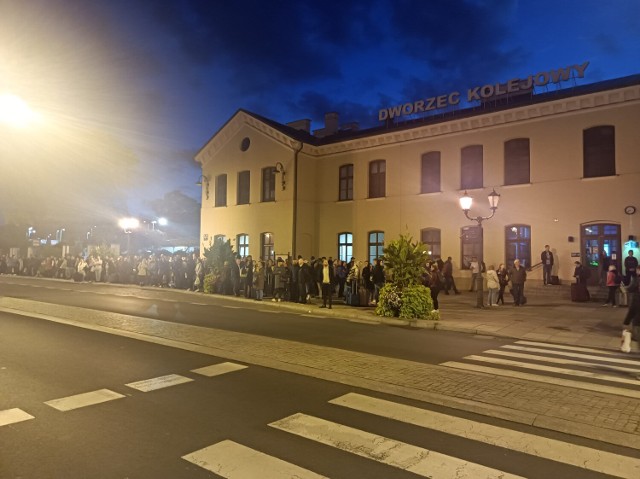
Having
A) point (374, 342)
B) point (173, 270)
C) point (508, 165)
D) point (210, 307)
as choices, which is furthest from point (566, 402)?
point (173, 270)

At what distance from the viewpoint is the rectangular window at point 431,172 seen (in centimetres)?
2436

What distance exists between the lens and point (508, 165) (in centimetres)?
2205

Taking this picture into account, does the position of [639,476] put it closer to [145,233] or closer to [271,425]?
[271,425]

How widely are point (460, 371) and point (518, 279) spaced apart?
35.7ft

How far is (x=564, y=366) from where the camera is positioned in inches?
317

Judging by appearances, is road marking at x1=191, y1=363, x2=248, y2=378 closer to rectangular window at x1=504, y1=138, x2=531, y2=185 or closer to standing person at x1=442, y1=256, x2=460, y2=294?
standing person at x1=442, y1=256, x2=460, y2=294

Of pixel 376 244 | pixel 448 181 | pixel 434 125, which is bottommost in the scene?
pixel 376 244

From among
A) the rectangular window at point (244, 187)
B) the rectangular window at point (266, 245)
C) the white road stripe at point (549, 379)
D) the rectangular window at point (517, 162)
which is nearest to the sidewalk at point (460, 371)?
the white road stripe at point (549, 379)

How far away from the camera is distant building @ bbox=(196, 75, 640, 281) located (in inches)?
764

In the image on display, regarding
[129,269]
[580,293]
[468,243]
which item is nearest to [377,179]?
[468,243]

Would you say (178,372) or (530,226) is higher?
(530,226)

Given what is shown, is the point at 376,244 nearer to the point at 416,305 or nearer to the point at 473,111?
the point at 473,111

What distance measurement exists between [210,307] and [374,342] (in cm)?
787

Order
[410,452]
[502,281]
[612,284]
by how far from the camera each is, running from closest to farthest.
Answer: [410,452], [612,284], [502,281]
